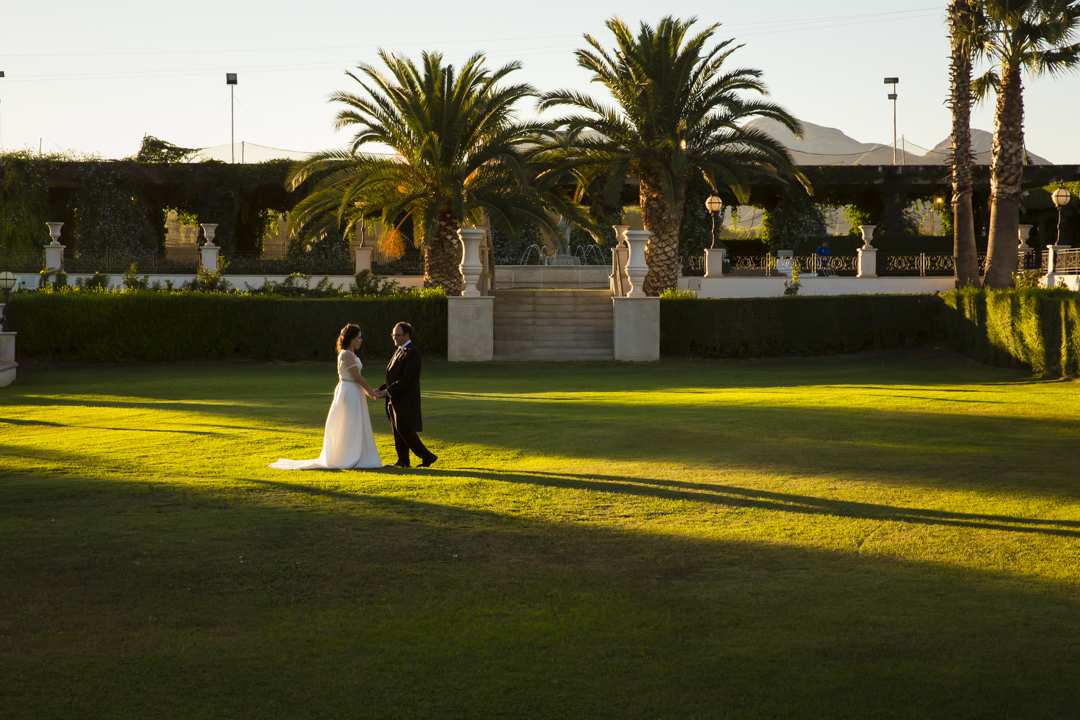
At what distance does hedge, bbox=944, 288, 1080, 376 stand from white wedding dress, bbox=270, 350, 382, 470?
12.1 meters

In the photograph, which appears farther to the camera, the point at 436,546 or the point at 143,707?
the point at 436,546

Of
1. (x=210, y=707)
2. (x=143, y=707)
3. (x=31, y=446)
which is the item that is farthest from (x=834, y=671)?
(x=31, y=446)

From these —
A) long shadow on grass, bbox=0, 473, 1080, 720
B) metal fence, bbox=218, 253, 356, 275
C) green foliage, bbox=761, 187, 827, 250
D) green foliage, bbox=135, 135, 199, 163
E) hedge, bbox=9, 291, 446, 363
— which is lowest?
long shadow on grass, bbox=0, 473, 1080, 720

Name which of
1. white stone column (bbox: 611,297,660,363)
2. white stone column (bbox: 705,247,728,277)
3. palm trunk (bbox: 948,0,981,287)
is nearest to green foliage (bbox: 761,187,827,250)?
white stone column (bbox: 705,247,728,277)

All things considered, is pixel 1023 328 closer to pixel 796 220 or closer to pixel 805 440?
pixel 805 440

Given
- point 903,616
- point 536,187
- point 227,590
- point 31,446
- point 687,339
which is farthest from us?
point 536,187

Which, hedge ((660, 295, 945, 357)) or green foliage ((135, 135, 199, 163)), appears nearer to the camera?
hedge ((660, 295, 945, 357))

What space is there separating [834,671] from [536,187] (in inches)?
856

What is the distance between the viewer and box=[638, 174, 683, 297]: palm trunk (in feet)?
85.4

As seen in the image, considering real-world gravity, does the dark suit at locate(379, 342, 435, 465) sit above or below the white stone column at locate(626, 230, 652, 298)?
below

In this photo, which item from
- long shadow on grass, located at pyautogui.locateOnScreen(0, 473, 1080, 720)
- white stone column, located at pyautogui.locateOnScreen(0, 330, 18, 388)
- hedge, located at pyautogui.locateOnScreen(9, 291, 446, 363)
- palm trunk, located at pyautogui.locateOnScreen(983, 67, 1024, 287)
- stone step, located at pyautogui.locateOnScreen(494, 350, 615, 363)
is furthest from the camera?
palm trunk, located at pyautogui.locateOnScreen(983, 67, 1024, 287)

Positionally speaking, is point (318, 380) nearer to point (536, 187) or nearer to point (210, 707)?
point (536, 187)

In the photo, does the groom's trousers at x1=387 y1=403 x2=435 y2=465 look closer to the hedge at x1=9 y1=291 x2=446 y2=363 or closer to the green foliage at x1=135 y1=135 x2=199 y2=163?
the hedge at x1=9 y1=291 x2=446 y2=363

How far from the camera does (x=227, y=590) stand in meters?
5.10
